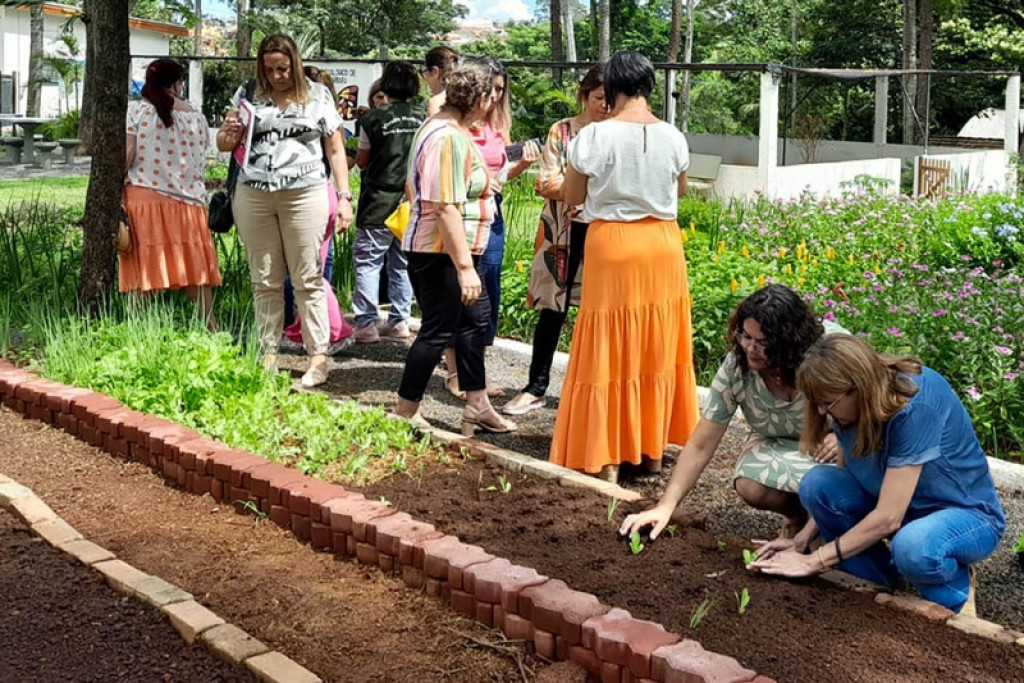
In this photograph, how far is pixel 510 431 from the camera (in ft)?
20.2

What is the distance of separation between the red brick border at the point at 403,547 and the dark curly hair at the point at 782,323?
1049 millimetres

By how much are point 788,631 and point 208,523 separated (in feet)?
7.41

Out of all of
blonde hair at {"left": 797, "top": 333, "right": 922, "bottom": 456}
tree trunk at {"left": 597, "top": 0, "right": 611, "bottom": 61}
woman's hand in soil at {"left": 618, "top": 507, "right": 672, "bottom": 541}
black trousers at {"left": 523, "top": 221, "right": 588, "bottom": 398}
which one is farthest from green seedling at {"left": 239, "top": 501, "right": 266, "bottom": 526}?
tree trunk at {"left": 597, "top": 0, "right": 611, "bottom": 61}

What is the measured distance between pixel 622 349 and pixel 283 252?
7.77ft

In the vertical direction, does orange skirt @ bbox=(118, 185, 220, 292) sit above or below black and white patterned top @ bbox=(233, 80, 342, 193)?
below

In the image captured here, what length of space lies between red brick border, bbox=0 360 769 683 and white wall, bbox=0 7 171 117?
43.8 meters

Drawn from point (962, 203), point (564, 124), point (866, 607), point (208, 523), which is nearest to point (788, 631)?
point (866, 607)

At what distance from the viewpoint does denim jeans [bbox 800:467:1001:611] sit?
147 inches

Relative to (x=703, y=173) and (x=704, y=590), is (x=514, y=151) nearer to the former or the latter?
(x=704, y=590)

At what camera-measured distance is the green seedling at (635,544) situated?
4275mm

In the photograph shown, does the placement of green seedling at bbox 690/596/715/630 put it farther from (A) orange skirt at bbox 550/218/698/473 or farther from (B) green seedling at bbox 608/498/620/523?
(A) orange skirt at bbox 550/218/698/473

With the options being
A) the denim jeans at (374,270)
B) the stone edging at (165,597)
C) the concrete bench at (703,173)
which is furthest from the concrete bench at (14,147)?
the stone edging at (165,597)

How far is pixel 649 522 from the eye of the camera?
4344 mm

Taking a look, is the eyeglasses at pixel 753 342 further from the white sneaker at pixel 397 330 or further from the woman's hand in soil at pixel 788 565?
the white sneaker at pixel 397 330
